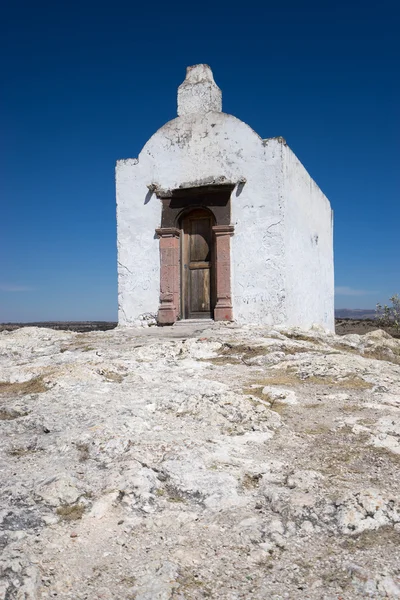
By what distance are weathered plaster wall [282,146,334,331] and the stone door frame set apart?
118 cm

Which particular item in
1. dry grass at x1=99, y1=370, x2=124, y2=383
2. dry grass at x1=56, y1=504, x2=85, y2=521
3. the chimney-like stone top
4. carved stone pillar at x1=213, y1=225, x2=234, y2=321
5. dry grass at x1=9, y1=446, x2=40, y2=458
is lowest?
dry grass at x1=56, y1=504, x2=85, y2=521

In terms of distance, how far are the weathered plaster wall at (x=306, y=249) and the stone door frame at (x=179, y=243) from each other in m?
1.18

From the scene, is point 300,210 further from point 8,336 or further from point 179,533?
point 179,533

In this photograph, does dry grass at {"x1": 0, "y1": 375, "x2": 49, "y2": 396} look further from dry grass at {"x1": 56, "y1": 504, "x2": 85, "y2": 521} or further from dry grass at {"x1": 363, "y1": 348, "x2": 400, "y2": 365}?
dry grass at {"x1": 363, "y1": 348, "x2": 400, "y2": 365}

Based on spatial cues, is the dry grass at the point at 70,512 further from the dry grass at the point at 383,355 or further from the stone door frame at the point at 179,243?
the stone door frame at the point at 179,243

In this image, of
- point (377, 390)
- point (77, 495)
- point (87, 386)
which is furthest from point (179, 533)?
point (377, 390)

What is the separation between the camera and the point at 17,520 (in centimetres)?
300

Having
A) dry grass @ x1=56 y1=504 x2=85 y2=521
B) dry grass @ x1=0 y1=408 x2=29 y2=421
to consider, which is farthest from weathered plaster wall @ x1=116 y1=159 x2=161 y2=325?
dry grass @ x1=56 y1=504 x2=85 y2=521

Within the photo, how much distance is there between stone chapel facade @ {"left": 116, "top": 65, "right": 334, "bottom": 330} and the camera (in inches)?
411

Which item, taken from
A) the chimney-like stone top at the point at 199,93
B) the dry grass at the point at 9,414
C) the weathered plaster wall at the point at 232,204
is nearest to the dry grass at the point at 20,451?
the dry grass at the point at 9,414

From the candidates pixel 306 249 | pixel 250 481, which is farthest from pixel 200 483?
pixel 306 249

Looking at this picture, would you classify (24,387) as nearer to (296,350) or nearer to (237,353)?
(237,353)

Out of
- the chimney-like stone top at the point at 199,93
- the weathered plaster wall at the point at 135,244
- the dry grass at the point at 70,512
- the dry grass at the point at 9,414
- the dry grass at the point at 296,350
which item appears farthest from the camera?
the chimney-like stone top at the point at 199,93

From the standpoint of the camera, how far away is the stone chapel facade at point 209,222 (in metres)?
10.4
